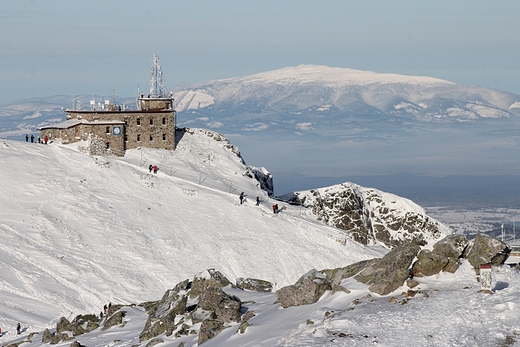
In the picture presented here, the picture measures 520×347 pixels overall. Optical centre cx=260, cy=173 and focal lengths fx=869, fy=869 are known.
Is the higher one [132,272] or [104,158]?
[104,158]

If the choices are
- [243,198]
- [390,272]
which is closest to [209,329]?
[390,272]

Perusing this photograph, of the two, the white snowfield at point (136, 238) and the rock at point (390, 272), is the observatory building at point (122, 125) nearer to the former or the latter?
the white snowfield at point (136, 238)

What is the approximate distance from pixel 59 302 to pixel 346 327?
96.1 ft

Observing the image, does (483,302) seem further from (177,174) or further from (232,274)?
(177,174)

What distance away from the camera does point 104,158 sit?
74625 millimetres

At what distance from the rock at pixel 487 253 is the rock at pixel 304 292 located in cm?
554

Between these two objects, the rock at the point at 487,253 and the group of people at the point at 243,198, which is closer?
the rock at the point at 487,253

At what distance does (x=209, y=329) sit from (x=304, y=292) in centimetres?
394

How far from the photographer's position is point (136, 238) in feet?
210

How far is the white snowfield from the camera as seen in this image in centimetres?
4947

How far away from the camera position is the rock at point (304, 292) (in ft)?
108

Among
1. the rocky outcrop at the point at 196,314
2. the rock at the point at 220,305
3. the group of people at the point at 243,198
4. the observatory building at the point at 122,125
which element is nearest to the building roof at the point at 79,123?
the observatory building at the point at 122,125

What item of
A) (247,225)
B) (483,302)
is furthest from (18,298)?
(483,302)

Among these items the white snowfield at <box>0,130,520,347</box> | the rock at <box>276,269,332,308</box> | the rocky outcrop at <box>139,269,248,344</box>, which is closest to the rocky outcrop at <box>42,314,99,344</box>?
the white snowfield at <box>0,130,520,347</box>
